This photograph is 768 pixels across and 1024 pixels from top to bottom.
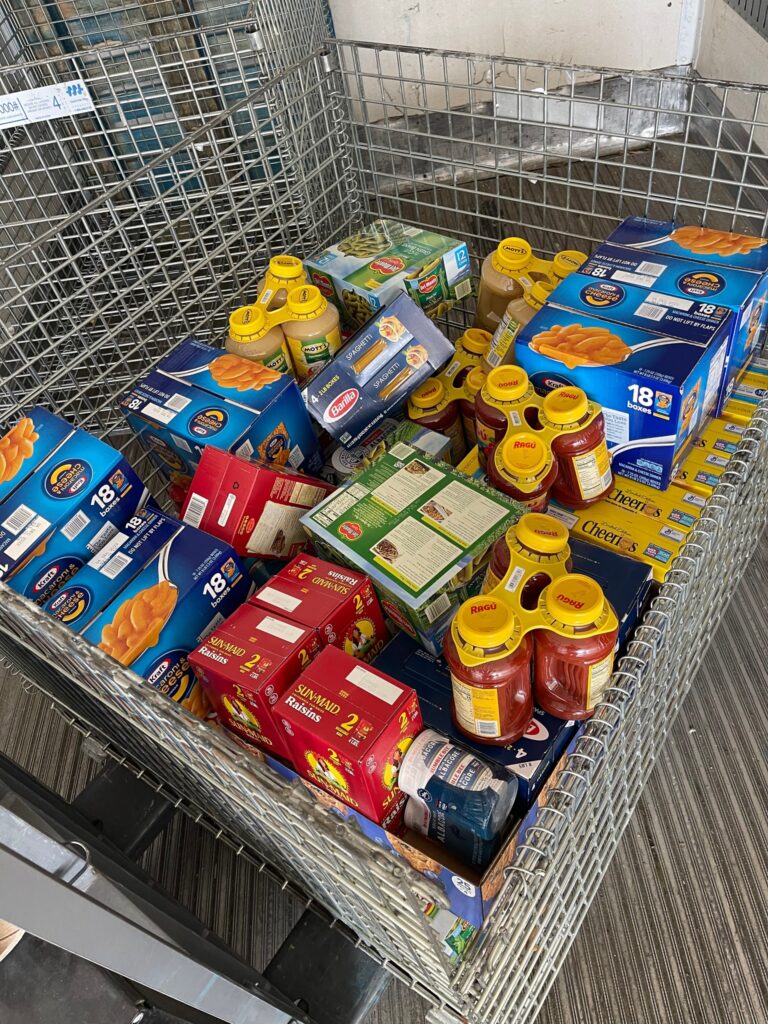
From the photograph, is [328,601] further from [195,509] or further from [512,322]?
[512,322]

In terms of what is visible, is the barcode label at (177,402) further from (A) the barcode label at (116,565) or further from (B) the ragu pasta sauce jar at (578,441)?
(B) the ragu pasta sauce jar at (578,441)

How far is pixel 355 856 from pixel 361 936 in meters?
0.68

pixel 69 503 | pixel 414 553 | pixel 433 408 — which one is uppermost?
pixel 69 503

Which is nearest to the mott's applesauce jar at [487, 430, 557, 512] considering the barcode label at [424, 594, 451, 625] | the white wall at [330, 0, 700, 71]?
the barcode label at [424, 594, 451, 625]

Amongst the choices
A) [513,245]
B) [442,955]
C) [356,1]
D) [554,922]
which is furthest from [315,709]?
[356,1]

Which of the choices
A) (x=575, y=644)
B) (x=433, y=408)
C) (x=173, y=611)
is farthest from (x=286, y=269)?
(x=575, y=644)

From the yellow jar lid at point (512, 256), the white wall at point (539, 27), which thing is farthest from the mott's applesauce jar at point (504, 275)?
the white wall at point (539, 27)

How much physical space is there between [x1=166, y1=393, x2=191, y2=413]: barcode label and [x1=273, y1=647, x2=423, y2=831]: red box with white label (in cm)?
62

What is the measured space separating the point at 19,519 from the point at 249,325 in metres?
0.58

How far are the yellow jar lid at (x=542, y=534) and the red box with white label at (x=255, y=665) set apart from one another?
1.08ft

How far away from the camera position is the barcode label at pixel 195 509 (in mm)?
1288

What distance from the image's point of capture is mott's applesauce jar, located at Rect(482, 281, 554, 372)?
1.50 meters

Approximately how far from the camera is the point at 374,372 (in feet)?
4.82

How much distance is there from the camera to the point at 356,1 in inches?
126
